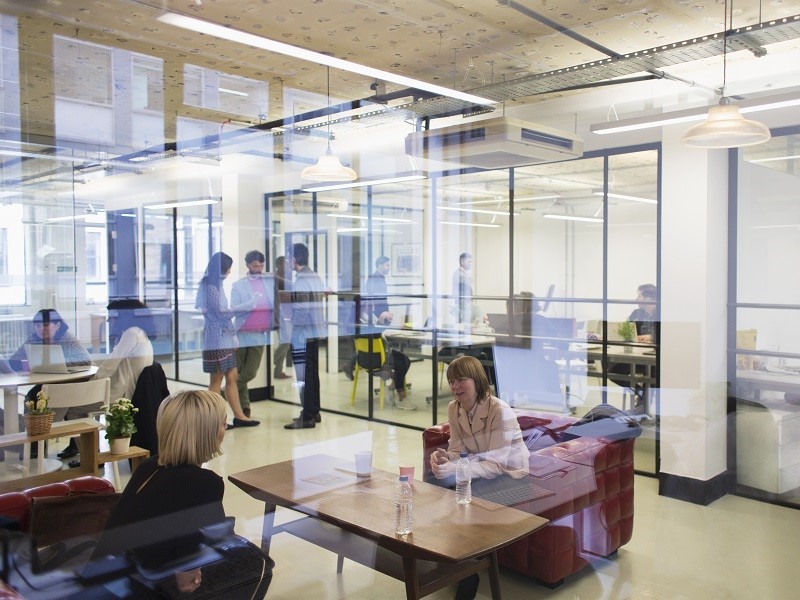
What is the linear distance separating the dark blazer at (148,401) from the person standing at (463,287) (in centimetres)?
276

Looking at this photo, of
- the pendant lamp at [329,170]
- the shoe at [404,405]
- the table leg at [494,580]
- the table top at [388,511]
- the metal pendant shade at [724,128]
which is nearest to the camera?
the table top at [388,511]

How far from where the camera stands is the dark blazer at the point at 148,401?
413 centimetres

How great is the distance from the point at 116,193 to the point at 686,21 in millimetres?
3434

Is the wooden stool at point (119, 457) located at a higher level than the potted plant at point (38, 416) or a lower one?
lower

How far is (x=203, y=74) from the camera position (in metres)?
4.22

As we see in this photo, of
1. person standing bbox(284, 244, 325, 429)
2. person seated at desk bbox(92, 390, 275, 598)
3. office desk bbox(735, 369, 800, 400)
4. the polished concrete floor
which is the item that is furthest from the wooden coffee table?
office desk bbox(735, 369, 800, 400)

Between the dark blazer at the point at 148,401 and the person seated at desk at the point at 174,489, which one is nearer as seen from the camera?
the person seated at desk at the point at 174,489

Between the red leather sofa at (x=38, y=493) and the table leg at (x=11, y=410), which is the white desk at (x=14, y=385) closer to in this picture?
the table leg at (x=11, y=410)

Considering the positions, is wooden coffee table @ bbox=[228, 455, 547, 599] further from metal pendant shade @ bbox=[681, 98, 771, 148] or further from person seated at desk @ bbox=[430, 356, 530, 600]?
metal pendant shade @ bbox=[681, 98, 771, 148]

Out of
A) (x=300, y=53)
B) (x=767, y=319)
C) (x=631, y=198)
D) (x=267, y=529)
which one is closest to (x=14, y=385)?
(x=267, y=529)

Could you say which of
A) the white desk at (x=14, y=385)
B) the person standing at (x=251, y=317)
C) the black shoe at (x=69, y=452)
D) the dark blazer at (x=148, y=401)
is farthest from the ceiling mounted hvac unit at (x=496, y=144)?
the black shoe at (x=69, y=452)

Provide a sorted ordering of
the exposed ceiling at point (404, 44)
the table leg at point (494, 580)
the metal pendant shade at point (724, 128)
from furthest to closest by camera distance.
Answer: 1. the exposed ceiling at point (404, 44)
2. the metal pendant shade at point (724, 128)
3. the table leg at point (494, 580)

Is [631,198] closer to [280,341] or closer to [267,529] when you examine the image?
[280,341]

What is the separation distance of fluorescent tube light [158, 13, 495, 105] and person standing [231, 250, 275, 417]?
4.31 ft
